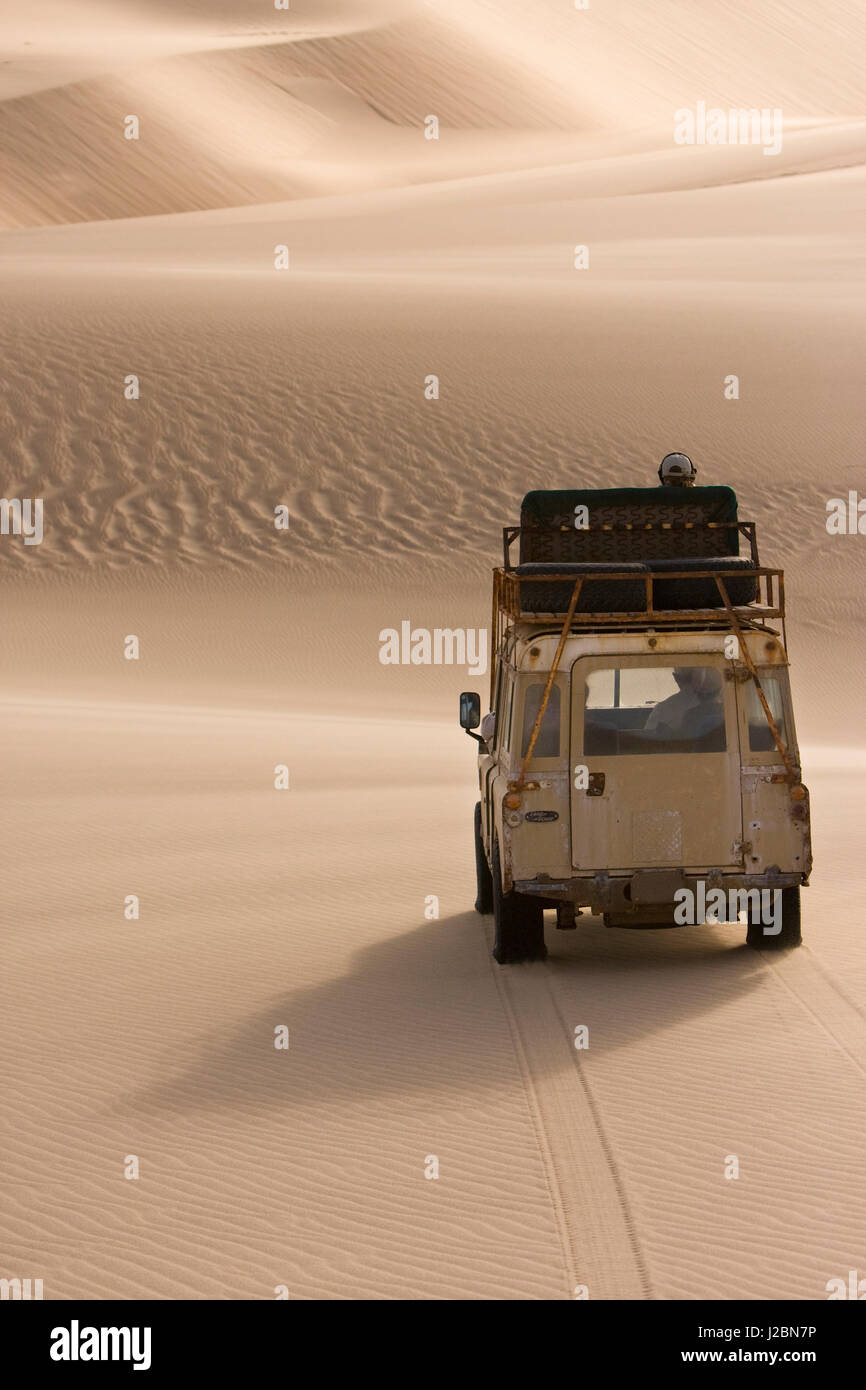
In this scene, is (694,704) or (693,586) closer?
(694,704)

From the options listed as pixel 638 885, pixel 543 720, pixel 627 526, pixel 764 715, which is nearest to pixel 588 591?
pixel 543 720

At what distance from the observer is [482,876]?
12.4 m

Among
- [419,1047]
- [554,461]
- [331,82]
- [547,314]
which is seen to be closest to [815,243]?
[547,314]

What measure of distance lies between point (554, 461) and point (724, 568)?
87.3ft

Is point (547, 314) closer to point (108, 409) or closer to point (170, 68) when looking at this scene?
point (108, 409)

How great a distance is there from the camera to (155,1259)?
6590 millimetres

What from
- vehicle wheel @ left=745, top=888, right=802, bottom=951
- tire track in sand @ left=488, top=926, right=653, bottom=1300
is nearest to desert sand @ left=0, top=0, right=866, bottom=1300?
tire track in sand @ left=488, top=926, right=653, bottom=1300

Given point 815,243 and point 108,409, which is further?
point 815,243

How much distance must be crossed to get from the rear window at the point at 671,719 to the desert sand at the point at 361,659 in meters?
1.43

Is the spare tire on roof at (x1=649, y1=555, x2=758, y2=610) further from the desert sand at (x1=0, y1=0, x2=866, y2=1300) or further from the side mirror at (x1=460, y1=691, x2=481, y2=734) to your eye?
the desert sand at (x1=0, y1=0, x2=866, y2=1300)

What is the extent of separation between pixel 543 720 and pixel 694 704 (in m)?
0.87

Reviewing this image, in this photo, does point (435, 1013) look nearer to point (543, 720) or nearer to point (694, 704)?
point (543, 720)

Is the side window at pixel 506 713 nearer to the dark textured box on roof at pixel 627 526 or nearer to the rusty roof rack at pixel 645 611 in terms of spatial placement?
the rusty roof rack at pixel 645 611

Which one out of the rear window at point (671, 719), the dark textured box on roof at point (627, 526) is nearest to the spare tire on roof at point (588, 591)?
the rear window at point (671, 719)
